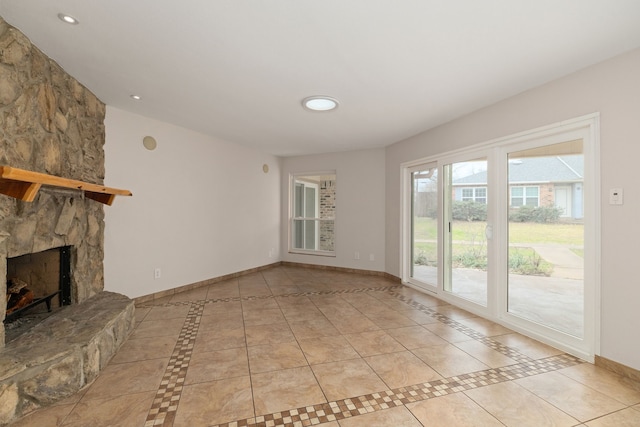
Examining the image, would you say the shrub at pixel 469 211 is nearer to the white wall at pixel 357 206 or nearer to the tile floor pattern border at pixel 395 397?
the tile floor pattern border at pixel 395 397

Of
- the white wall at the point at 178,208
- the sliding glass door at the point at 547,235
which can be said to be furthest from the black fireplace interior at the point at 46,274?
the sliding glass door at the point at 547,235

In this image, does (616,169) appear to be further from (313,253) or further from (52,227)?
(313,253)

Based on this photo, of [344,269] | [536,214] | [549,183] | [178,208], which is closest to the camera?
[549,183]

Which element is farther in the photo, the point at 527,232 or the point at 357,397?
the point at 527,232

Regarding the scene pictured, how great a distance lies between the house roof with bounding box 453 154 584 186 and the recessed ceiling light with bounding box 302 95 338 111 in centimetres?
197

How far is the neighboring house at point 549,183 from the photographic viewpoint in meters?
2.57

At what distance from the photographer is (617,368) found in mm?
2172

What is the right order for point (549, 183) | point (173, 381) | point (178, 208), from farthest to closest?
point (178, 208) < point (549, 183) < point (173, 381)

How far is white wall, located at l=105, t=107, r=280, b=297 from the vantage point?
3.49 m

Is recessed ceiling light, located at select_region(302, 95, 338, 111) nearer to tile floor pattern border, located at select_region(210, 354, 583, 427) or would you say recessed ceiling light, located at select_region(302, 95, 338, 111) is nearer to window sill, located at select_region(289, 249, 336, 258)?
tile floor pattern border, located at select_region(210, 354, 583, 427)

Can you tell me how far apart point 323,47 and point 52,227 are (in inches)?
101

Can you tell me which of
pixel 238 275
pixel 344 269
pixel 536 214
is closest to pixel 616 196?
pixel 536 214

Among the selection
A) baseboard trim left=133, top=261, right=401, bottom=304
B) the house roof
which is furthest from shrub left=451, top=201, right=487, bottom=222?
baseboard trim left=133, top=261, right=401, bottom=304

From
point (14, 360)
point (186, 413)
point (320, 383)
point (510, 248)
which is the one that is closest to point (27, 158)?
point (14, 360)
